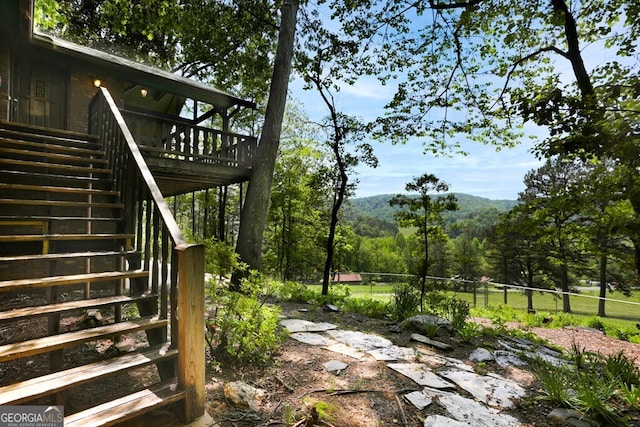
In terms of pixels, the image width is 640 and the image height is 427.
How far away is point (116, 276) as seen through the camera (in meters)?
2.76

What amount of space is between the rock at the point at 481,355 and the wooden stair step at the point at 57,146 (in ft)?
20.0

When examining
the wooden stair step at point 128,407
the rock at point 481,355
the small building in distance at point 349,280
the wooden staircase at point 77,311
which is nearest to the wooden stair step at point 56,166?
the wooden staircase at point 77,311

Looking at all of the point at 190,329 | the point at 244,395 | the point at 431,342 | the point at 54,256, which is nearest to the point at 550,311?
the point at 431,342

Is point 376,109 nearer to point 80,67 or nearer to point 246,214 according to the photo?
point 246,214

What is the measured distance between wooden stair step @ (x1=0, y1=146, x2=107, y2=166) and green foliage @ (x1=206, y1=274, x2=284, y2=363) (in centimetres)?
272

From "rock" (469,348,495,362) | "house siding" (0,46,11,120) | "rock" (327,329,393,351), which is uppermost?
"house siding" (0,46,11,120)

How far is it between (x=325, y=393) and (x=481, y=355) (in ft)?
8.94

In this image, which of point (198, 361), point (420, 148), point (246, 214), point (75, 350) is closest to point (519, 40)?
point (420, 148)

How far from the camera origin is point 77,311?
298cm

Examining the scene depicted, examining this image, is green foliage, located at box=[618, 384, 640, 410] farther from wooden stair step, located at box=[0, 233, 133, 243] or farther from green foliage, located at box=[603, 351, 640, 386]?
wooden stair step, located at box=[0, 233, 133, 243]

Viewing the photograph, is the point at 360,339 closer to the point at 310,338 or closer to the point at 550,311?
the point at 310,338

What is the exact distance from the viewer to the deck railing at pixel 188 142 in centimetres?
630
